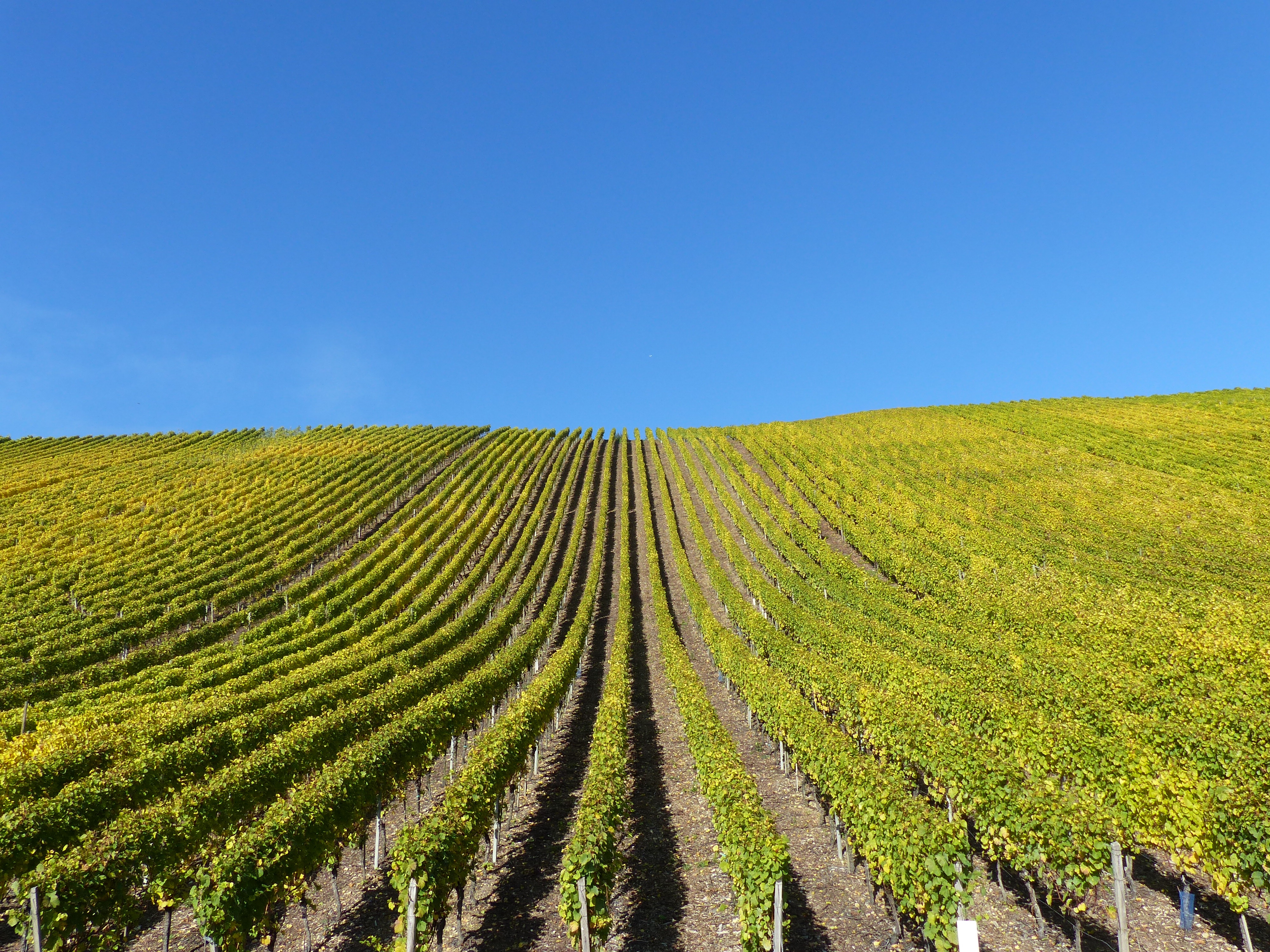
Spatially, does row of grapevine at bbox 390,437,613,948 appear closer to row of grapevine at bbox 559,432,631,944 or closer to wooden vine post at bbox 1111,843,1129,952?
row of grapevine at bbox 559,432,631,944

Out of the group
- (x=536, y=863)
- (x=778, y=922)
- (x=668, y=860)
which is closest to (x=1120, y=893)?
(x=778, y=922)

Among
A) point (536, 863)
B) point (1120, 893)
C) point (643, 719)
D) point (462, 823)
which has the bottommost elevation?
point (643, 719)

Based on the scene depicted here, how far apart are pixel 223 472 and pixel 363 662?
45.8 metres

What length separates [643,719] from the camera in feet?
85.5

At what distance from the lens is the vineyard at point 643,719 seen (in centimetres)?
1162

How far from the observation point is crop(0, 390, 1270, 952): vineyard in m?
11.6

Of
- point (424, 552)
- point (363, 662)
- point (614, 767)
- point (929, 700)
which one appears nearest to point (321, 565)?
point (424, 552)

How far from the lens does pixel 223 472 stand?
2432 inches

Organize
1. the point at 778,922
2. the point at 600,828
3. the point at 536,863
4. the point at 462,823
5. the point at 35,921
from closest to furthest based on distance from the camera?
the point at 35,921 → the point at 778,922 → the point at 600,828 → the point at 462,823 → the point at 536,863

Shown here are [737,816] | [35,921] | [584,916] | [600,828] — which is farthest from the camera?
[737,816]

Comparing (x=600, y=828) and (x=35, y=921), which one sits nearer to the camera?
(x=35, y=921)

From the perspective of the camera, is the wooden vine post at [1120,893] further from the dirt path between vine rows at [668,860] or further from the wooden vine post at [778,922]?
the dirt path between vine rows at [668,860]

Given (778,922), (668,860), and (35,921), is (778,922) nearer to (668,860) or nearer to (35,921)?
(668,860)

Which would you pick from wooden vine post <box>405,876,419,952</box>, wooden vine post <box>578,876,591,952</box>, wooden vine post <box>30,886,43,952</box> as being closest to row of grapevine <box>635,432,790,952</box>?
wooden vine post <box>578,876,591,952</box>
